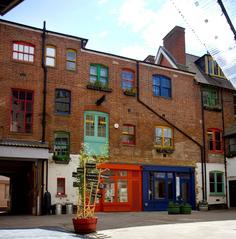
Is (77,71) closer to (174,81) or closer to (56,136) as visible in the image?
(56,136)

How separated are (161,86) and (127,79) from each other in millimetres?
2851

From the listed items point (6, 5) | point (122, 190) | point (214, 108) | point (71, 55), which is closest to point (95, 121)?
point (71, 55)

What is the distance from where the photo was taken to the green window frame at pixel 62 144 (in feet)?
75.2

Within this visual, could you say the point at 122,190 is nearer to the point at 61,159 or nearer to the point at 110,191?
the point at 110,191

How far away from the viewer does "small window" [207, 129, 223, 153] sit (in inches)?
1141

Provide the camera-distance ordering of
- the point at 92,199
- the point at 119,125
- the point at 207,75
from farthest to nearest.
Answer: the point at 207,75, the point at 119,125, the point at 92,199

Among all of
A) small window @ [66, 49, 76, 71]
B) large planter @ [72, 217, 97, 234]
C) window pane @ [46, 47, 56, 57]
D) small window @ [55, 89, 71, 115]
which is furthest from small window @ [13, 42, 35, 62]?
large planter @ [72, 217, 97, 234]

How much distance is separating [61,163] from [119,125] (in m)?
4.88

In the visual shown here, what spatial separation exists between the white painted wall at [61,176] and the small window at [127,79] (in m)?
6.38

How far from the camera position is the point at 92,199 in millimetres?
13422

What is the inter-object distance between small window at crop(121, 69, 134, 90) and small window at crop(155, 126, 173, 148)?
3582 millimetres

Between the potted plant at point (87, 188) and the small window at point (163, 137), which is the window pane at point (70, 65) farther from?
the potted plant at point (87, 188)

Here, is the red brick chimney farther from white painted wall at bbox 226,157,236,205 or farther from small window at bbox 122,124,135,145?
white painted wall at bbox 226,157,236,205

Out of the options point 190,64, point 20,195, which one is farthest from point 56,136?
point 190,64
